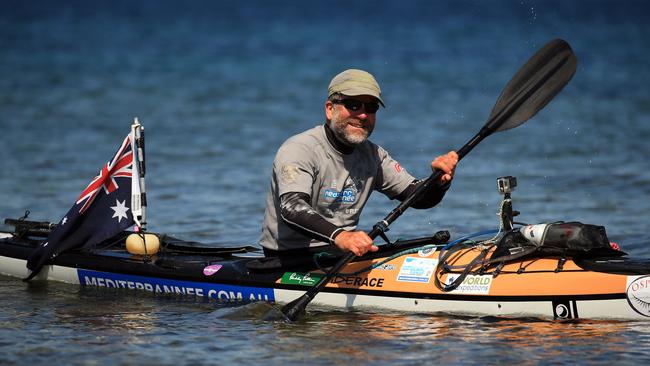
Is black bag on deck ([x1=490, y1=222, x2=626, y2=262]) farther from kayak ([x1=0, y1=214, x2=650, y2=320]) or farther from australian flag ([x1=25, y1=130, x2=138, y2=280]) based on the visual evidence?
australian flag ([x1=25, y1=130, x2=138, y2=280])

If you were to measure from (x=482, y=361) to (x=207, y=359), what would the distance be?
1816 millimetres

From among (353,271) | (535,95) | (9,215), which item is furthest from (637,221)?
(9,215)

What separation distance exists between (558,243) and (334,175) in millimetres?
1755

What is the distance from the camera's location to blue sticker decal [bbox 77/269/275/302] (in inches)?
394

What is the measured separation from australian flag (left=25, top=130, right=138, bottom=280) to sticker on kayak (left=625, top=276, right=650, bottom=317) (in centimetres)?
443

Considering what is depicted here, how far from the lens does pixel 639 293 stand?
8.77 m

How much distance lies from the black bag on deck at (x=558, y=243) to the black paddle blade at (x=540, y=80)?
1.50 metres

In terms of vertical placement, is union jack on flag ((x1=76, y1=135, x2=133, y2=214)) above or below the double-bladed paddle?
below

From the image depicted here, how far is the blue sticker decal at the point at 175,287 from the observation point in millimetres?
10000

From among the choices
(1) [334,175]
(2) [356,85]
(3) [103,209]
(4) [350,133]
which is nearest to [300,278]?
(1) [334,175]

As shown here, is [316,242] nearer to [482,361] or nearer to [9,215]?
[482,361]

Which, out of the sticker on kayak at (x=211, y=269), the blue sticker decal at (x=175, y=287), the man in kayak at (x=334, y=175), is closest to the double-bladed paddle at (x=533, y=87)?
the man in kayak at (x=334, y=175)

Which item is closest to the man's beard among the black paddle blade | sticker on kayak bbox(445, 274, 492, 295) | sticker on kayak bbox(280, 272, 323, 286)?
sticker on kayak bbox(280, 272, 323, 286)

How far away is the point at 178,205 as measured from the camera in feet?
49.1
